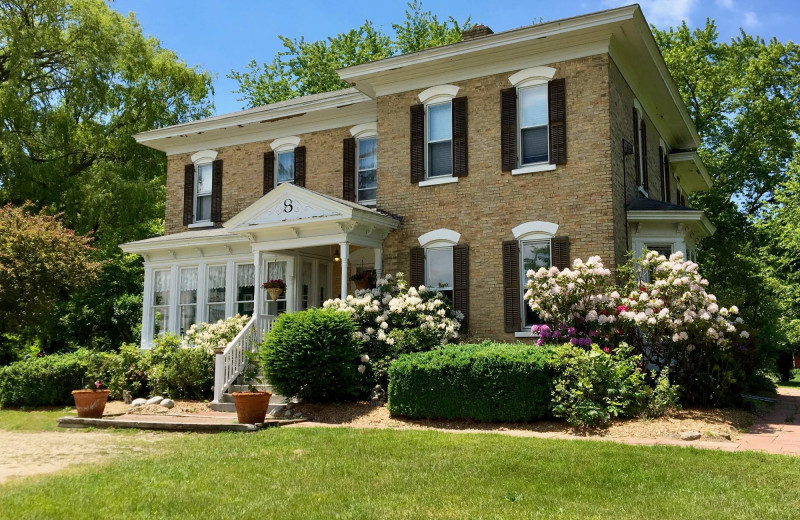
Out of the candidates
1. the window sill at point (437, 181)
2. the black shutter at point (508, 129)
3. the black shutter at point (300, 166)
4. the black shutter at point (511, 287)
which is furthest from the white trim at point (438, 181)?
the black shutter at point (300, 166)

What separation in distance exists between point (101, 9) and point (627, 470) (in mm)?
26356

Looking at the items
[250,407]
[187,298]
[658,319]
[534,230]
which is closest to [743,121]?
[534,230]

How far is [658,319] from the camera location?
11.2 m

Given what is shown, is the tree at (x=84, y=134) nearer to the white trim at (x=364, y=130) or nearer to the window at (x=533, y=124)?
the white trim at (x=364, y=130)

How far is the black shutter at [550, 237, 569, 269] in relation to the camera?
13.7m

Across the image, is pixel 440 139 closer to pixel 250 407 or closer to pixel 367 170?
pixel 367 170

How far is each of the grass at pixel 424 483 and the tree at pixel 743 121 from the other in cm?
1919

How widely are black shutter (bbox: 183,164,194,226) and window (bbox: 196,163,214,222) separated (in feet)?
0.35

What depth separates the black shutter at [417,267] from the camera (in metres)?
15.1

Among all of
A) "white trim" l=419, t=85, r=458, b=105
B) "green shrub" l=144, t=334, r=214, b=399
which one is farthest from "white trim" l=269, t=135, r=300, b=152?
"green shrub" l=144, t=334, r=214, b=399

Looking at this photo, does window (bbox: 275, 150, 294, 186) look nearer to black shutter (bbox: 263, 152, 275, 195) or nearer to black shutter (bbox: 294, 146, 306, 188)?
black shutter (bbox: 263, 152, 275, 195)

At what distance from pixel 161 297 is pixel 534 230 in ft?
34.6

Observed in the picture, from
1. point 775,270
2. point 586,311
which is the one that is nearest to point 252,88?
point 775,270

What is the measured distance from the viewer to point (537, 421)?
1065 centimetres
